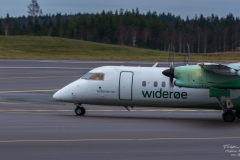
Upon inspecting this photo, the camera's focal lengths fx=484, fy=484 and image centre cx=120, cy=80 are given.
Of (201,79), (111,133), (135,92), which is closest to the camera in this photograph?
(111,133)

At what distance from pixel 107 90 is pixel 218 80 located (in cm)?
449

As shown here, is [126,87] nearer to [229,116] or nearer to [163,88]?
[163,88]

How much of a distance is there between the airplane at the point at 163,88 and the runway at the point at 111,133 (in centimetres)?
68

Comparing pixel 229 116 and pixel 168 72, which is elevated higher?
pixel 168 72

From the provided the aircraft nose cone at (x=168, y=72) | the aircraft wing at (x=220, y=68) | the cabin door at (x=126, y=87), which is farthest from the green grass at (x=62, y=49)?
the aircraft wing at (x=220, y=68)

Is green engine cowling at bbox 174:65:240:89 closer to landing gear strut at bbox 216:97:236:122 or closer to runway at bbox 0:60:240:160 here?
landing gear strut at bbox 216:97:236:122

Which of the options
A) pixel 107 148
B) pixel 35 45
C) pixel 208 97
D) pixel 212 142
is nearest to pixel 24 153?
pixel 107 148

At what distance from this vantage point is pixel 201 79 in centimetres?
1827

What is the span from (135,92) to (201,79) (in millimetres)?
2805

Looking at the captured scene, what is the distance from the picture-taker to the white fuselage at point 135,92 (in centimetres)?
1930

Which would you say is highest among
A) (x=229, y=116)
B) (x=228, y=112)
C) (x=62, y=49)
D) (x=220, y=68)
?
(x=62, y=49)

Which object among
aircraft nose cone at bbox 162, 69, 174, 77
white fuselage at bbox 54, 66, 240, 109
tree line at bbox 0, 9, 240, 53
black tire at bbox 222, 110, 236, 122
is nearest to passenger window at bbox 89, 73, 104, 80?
white fuselage at bbox 54, 66, 240, 109

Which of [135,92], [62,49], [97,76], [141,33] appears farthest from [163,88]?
[141,33]

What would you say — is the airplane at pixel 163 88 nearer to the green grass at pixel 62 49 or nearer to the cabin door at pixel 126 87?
the cabin door at pixel 126 87
